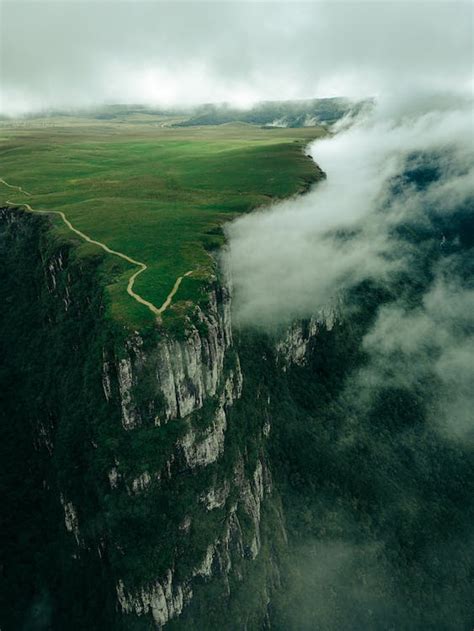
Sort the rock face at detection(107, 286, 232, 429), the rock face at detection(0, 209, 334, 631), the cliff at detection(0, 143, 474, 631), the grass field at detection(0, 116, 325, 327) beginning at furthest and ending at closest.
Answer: the grass field at detection(0, 116, 325, 327) < the cliff at detection(0, 143, 474, 631) < the rock face at detection(0, 209, 334, 631) < the rock face at detection(107, 286, 232, 429)

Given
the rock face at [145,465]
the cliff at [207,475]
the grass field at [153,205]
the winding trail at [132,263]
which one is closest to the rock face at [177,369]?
the rock face at [145,465]

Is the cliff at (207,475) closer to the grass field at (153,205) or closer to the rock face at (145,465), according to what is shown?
the rock face at (145,465)

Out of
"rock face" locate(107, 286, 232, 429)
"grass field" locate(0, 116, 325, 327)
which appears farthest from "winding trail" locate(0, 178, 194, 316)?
"rock face" locate(107, 286, 232, 429)

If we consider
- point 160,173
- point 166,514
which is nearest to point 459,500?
point 166,514

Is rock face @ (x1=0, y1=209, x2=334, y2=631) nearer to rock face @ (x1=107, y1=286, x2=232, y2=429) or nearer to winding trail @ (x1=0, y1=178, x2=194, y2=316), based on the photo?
rock face @ (x1=107, y1=286, x2=232, y2=429)

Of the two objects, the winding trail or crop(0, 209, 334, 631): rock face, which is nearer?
crop(0, 209, 334, 631): rock face

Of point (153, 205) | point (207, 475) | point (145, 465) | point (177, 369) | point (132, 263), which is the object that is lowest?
point (207, 475)

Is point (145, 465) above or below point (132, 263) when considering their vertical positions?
below

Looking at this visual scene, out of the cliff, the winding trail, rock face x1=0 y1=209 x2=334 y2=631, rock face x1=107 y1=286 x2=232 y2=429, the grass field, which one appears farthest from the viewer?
the grass field

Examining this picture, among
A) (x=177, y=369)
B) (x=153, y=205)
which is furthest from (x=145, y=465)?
(x=153, y=205)

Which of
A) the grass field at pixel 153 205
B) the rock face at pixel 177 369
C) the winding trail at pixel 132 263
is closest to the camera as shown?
the rock face at pixel 177 369

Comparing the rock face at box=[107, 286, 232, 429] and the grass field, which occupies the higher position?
the grass field

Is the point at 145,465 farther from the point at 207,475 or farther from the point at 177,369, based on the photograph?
the point at 177,369
